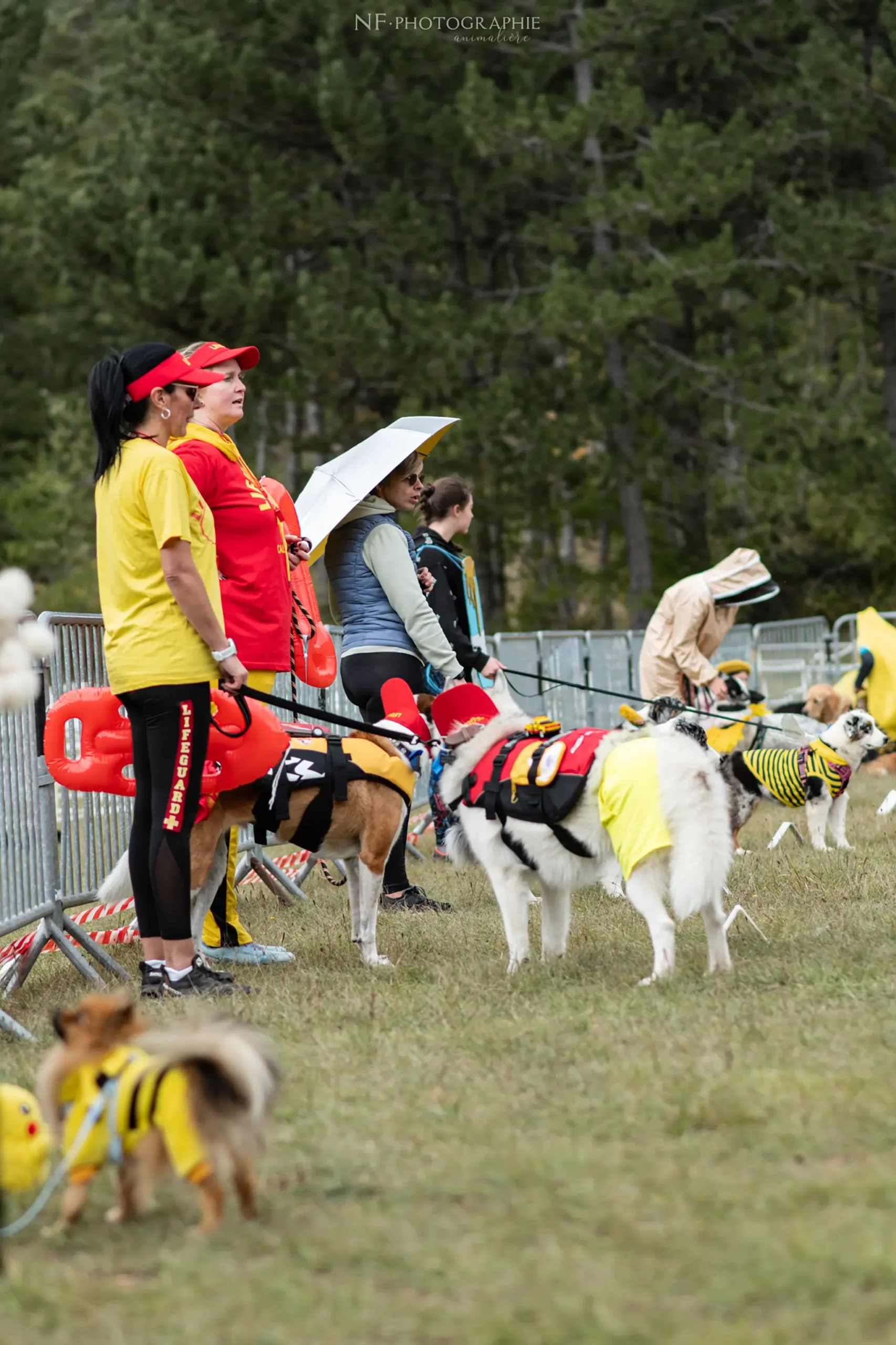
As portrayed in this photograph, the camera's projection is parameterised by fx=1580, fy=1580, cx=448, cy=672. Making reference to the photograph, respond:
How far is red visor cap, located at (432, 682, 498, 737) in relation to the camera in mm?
6113

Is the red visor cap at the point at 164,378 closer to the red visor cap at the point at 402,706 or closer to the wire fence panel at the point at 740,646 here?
the red visor cap at the point at 402,706

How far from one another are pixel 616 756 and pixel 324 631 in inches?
72.9

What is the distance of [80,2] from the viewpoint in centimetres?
4047

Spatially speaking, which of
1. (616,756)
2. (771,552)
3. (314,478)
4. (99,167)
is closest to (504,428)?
(771,552)

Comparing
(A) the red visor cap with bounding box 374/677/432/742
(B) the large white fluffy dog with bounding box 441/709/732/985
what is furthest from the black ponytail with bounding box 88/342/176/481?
(A) the red visor cap with bounding box 374/677/432/742

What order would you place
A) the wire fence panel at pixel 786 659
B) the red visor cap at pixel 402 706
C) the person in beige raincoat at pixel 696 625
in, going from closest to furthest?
the red visor cap at pixel 402 706
the person in beige raincoat at pixel 696 625
the wire fence panel at pixel 786 659

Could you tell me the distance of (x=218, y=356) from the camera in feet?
19.3

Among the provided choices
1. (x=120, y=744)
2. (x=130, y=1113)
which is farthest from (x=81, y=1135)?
(x=120, y=744)

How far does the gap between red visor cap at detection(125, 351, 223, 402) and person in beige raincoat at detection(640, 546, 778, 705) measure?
5320mm

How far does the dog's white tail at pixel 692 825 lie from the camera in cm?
517

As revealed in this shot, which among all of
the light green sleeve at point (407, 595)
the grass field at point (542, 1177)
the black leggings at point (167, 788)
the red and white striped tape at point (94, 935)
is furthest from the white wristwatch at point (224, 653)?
the light green sleeve at point (407, 595)

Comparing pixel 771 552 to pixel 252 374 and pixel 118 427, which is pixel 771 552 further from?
pixel 118 427

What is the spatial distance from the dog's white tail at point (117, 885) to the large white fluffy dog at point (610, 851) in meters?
1.23

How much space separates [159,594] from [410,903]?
287cm
